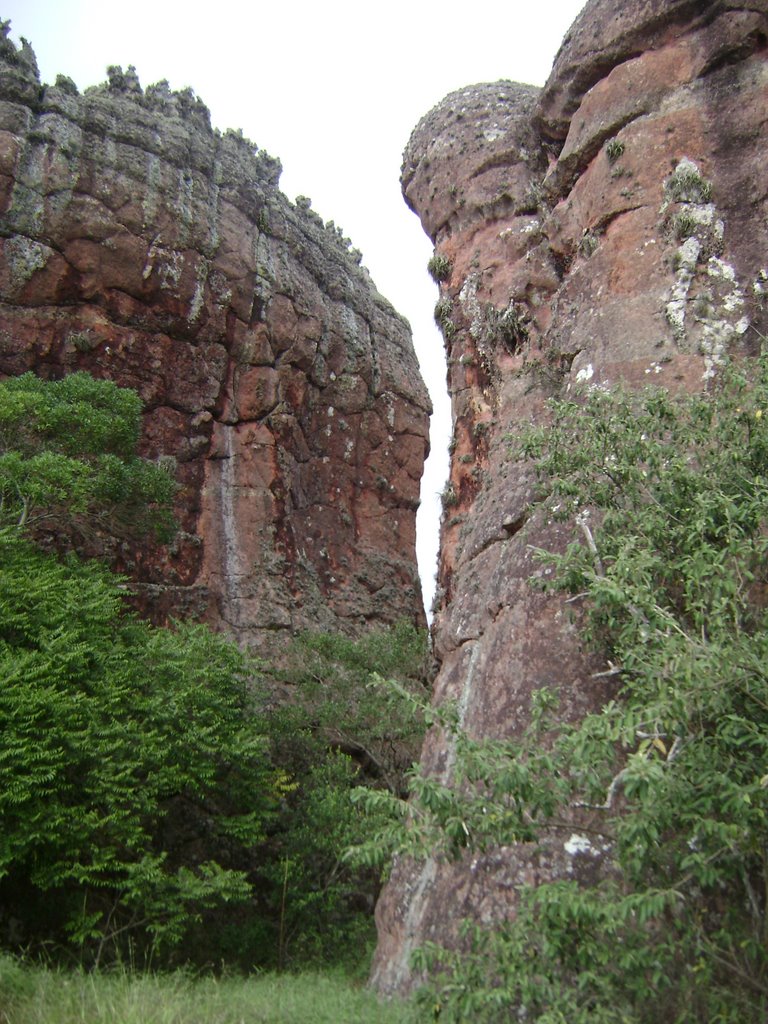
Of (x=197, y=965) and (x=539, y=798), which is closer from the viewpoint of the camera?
(x=539, y=798)

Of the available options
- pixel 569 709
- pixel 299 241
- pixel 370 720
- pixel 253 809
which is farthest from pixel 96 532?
pixel 569 709

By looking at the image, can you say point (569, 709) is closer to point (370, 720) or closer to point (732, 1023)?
point (732, 1023)

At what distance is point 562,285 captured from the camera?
11.9 meters

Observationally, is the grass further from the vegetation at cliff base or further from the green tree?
the green tree

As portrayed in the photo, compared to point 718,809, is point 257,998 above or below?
below

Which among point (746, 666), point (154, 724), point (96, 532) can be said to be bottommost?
point (154, 724)

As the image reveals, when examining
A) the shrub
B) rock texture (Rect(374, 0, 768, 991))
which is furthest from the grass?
the shrub

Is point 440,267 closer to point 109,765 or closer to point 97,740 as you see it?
point 97,740

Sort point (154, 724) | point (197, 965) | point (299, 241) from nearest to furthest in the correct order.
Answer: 1. point (197, 965)
2. point (154, 724)
3. point (299, 241)

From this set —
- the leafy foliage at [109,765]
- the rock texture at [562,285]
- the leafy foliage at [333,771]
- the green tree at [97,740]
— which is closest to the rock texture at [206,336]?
the leafy foliage at [333,771]

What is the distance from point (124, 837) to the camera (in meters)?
10.0

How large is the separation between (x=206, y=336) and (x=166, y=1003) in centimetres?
1727

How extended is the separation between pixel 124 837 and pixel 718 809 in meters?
7.12

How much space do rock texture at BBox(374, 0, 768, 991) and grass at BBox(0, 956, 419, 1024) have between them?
0.71m
